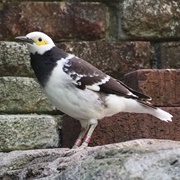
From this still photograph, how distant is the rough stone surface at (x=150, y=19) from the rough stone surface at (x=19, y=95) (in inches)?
20.7

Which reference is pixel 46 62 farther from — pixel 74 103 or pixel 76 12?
pixel 76 12

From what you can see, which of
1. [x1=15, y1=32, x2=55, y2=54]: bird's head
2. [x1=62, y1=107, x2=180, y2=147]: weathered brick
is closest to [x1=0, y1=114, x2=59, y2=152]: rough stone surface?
[x1=62, y1=107, x2=180, y2=147]: weathered brick

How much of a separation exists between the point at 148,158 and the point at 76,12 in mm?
1715

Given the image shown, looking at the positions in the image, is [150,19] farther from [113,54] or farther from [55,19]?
[55,19]

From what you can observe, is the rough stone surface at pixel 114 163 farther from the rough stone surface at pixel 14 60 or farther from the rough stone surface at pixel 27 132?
the rough stone surface at pixel 14 60

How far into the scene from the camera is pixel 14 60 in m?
3.57

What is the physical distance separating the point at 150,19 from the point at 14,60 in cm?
72

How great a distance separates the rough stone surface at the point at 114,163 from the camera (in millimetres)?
2021

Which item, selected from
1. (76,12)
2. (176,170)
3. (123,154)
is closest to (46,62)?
(76,12)

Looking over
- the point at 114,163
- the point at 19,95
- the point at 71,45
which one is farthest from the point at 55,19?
the point at 114,163

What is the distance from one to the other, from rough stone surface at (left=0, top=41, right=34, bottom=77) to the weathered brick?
552 mm

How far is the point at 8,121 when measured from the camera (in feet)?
11.4

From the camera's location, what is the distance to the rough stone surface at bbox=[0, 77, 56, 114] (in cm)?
353

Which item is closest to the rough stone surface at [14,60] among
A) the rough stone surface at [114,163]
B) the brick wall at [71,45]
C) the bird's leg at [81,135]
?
the brick wall at [71,45]
